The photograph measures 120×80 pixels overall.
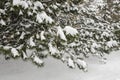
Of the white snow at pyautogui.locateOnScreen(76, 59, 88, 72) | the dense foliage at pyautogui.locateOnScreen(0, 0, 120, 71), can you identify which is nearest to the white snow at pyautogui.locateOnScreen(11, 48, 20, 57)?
the dense foliage at pyautogui.locateOnScreen(0, 0, 120, 71)

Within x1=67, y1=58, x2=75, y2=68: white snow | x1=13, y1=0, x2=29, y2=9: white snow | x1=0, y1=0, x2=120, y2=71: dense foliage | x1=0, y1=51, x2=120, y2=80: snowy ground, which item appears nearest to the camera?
x1=13, y1=0, x2=29, y2=9: white snow

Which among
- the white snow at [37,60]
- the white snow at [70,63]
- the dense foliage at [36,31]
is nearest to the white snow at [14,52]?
the dense foliage at [36,31]

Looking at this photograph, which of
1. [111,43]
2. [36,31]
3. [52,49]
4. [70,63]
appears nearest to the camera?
[52,49]

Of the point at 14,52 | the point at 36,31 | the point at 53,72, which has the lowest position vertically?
the point at 14,52

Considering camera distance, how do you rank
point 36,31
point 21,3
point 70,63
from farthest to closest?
1. point 70,63
2. point 36,31
3. point 21,3

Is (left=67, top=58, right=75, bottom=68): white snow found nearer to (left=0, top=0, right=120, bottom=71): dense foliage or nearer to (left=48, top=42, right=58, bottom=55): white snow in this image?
(left=0, top=0, right=120, bottom=71): dense foliage

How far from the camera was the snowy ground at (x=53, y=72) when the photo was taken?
973cm

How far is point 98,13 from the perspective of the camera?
44.2ft

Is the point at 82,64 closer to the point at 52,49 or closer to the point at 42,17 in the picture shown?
the point at 52,49

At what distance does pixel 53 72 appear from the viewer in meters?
10.2

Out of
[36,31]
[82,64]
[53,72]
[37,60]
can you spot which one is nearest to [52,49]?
[37,60]

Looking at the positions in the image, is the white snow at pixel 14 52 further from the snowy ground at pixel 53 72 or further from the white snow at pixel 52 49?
the snowy ground at pixel 53 72

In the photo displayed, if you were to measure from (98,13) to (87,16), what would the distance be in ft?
6.38

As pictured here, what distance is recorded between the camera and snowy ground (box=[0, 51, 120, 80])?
973 centimetres
